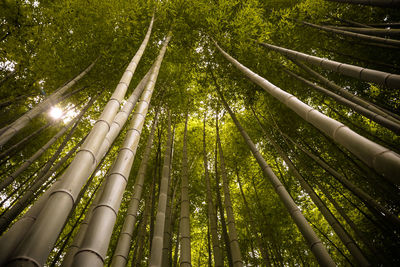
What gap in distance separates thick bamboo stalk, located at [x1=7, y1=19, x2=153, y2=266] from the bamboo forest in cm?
19

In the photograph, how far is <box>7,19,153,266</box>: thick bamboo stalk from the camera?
0.77 m

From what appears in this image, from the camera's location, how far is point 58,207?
930mm

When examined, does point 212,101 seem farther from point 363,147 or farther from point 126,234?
point 363,147

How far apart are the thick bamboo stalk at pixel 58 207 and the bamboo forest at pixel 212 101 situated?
7.6 inches

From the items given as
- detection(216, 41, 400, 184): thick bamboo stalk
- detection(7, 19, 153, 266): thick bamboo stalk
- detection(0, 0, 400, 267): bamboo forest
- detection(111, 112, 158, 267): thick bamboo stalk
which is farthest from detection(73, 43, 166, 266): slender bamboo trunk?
detection(216, 41, 400, 184): thick bamboo stalk

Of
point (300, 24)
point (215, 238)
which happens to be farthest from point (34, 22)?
point (300, 24)

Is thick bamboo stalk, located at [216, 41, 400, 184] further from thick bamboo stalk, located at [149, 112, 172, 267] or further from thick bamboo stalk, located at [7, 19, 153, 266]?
thick bamboo stalk, located at [149, 112, 172, 267]

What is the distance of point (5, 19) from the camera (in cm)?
396

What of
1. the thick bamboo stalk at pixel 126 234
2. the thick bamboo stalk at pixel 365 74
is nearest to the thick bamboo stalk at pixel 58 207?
the thick bamboo stalk at pixel 126 234

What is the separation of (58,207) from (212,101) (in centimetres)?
509

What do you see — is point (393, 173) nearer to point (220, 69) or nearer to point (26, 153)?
point (220, 69)

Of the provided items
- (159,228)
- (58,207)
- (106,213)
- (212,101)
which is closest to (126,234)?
(159,228)

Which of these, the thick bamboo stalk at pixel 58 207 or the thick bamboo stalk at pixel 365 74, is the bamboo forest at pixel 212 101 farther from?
the thick bamboo stalk at pixel 58 207

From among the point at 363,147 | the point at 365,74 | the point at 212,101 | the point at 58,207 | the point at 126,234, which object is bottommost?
the point at 58,207
